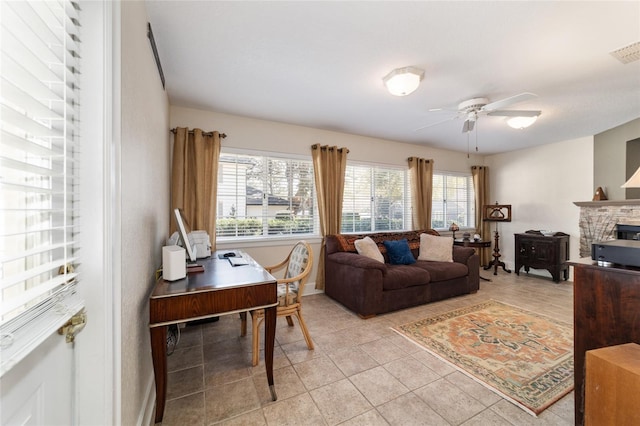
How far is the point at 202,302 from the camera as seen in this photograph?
60.2 inches

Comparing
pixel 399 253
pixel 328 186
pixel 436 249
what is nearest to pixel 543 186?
pixel 436 249

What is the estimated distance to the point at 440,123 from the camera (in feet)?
12.4

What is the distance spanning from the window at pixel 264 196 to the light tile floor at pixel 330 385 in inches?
53.4

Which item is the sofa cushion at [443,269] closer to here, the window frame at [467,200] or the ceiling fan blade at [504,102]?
the window frame at [467,200]

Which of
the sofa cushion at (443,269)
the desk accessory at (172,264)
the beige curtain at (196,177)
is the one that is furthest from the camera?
→ the sofa cushion at (443,269)

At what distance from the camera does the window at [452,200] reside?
5.55 metres

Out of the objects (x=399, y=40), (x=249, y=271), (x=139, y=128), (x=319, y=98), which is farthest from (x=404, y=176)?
(x=139, y=128)

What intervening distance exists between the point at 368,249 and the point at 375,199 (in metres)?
1.38

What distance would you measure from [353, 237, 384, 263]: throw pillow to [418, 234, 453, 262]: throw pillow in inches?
38.1

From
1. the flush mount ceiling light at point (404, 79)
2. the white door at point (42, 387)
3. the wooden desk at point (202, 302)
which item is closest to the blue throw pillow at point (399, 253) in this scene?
the flush mount ceiling light at point (404, 79)

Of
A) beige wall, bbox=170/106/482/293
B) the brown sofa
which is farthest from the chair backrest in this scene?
beige wall, bbox=170/106/482/293

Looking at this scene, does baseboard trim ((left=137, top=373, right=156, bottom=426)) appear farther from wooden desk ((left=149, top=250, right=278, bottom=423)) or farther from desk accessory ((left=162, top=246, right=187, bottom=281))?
desk accessory ((left=162, top=246, right=187, bottom=281))

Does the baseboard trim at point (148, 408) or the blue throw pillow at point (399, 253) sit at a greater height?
the blue throw pillow at point (399, 253)

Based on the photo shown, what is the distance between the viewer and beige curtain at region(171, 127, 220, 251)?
3.09m
